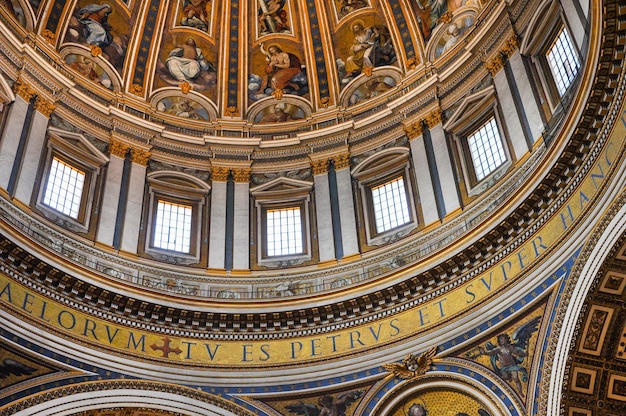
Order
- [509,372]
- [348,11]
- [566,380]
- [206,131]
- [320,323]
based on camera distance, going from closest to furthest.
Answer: [566,380] → [509,372] → [320,323] → [206,131] → [348,11]

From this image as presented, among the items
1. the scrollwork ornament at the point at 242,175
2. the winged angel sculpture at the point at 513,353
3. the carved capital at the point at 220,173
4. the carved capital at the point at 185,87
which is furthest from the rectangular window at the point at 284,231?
the winged angel sculpture at the point at 513,353

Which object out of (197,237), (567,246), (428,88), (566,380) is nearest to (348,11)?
(428,88)

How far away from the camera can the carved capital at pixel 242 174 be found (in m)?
29.1

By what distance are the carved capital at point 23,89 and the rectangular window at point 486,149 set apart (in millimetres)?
13265

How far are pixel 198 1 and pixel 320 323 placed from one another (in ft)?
48.6

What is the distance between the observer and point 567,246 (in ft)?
66.9

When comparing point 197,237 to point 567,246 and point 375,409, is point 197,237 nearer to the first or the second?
point 375,409

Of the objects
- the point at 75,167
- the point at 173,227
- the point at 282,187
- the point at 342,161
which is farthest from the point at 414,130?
the point at 75,167

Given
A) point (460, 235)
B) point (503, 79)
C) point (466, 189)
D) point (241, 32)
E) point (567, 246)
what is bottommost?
point (567, 246)

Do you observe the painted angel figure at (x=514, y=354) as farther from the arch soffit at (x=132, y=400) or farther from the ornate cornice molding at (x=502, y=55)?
the ornate cornice molding at (x=502, y=55)

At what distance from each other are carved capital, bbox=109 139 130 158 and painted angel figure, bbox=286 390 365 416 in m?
10.2

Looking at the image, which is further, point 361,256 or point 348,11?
point 348,11

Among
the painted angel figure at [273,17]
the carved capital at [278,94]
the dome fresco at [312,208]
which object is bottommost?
the dome fresco at [312,208]

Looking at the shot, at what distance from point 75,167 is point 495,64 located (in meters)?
13.0
